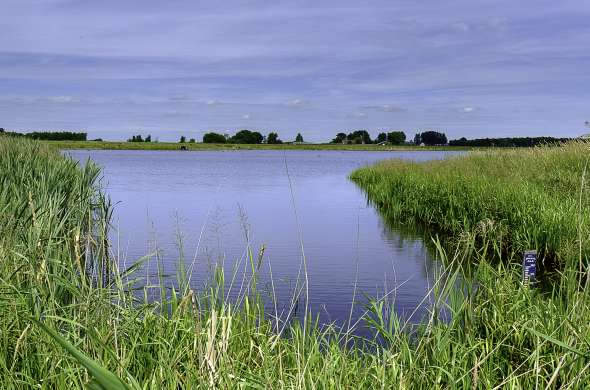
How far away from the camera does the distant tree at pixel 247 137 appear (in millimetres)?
131500

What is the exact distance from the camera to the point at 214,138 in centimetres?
14450

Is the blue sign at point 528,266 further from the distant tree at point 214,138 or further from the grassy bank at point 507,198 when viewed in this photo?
the distant tree at point 214,138

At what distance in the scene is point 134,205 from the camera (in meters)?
21.7

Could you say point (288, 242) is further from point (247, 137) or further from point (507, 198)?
point (247, 137)

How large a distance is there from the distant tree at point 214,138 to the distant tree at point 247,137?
148 inches

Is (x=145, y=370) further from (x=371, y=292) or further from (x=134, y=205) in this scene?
(x=134, y=205)

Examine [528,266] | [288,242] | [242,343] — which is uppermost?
[528,266]

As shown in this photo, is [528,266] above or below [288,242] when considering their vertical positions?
above

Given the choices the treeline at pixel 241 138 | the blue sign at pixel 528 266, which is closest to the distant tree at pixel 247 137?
the treeline at pixel 241 138

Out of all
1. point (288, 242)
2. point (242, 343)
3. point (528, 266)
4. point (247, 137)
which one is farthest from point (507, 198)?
point (247, 137)

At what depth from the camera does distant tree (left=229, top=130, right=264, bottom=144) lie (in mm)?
Answer: 131500

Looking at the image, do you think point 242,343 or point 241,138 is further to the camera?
point 241,138

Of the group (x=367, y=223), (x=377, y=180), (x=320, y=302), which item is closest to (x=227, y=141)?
(x=377, y=180)

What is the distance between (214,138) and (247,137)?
13.4 metres
